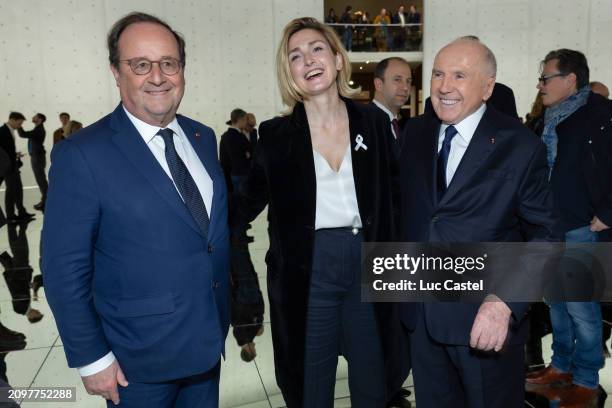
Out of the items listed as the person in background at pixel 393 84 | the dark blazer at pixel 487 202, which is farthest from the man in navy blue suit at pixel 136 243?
the person in background at pixel 393 84

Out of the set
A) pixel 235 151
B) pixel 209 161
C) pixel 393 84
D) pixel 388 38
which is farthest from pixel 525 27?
pixel 209 161

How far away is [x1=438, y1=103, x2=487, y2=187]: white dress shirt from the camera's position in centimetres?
174

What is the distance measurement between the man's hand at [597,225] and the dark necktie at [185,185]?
233 centimetres

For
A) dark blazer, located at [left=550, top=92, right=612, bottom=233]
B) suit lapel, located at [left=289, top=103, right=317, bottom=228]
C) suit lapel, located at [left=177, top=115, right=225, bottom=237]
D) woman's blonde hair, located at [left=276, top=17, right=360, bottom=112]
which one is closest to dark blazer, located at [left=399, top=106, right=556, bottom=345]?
suit lapel, located at [left=289, top=103, right=317, bottom=228]

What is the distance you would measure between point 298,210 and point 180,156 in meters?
0.52

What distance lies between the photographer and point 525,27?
15953mm

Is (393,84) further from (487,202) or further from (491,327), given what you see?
(491,327)

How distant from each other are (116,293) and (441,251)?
1092mm

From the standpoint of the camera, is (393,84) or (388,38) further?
(388,38)

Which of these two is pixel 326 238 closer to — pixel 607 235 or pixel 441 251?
pixel 441 251

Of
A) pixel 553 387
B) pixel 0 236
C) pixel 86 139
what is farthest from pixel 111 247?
pixel 0 236

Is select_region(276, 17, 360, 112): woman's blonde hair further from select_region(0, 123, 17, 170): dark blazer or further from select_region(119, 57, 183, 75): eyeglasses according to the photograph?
select_region(0, 123, 17, 170): dark blazer

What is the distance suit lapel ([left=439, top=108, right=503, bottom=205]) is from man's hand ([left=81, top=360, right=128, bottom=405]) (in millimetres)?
1187

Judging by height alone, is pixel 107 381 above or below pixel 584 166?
below
